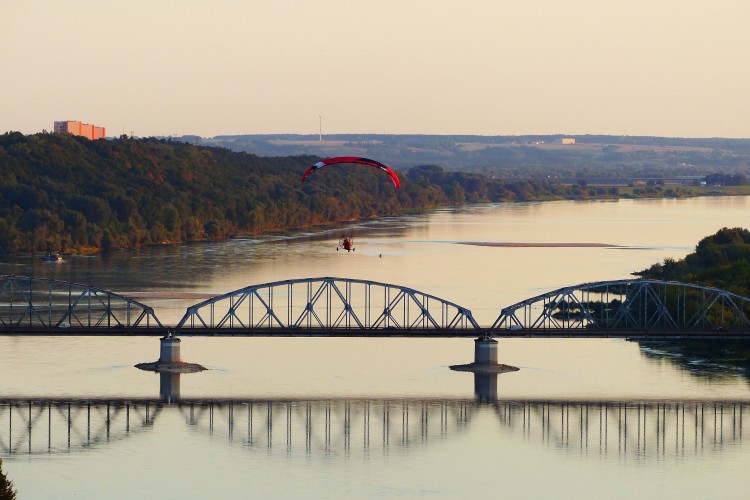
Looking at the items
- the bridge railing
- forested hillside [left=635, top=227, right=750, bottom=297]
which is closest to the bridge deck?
the bridge railing

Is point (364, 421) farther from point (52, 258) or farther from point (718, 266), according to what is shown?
point (52, 258)

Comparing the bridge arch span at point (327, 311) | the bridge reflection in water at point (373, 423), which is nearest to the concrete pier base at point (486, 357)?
the bridge arch span at point (327, 311)

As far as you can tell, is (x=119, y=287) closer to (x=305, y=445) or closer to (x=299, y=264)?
(x=299, y=264)

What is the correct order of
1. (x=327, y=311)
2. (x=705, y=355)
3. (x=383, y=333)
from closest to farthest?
(x=383, y=333) → (x=705, y=355) → (x=327, y=311)

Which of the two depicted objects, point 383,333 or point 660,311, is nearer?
point 383,333

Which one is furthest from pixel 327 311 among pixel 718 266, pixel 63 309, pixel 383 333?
pixel 718 266

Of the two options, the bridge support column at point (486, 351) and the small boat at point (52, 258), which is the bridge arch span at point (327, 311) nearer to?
the bridge support column at point (486, 351)

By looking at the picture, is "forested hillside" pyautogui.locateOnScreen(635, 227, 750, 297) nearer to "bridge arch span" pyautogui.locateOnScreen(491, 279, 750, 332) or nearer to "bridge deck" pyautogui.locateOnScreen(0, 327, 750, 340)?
"bridge arch span" pyautogui.locateOnScreen(491, 279, 750, 332)
